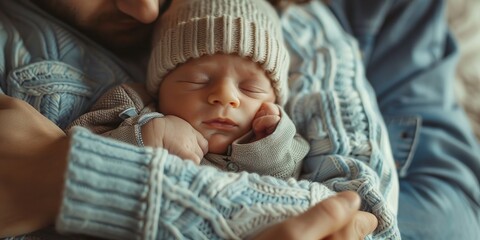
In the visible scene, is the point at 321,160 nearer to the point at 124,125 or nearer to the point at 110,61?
the point at 124,125

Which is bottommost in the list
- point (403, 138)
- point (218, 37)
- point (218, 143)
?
point (403, 138)

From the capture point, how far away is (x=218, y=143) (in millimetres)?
1022

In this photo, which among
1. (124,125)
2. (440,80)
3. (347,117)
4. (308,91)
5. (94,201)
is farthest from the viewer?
(440,80)

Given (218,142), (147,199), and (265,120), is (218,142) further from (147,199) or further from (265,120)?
Answer: (147,199)

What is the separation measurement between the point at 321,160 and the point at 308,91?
24cm

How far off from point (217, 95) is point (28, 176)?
0.39 meters

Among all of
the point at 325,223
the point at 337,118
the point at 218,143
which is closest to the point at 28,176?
the point at 218,143

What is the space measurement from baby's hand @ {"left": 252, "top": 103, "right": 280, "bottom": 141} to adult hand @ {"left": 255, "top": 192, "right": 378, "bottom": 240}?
26cm

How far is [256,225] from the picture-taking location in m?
0.78

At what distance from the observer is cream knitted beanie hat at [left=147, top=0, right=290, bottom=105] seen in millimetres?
1045

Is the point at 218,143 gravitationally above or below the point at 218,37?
below

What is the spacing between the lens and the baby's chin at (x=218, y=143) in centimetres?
102

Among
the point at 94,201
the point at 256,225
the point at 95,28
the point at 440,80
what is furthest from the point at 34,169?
the point at 440,80

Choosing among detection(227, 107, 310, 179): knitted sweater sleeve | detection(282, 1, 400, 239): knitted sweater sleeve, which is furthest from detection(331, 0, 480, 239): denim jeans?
detection(227, 107, 310, 179): knitted sweater sleeve
